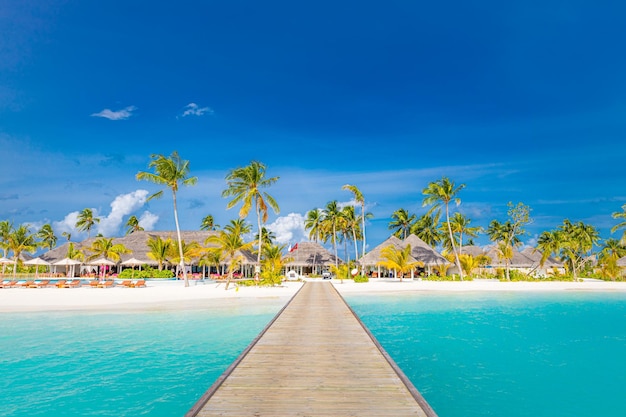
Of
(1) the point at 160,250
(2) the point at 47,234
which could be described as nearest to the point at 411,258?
(1) the point at 160,250

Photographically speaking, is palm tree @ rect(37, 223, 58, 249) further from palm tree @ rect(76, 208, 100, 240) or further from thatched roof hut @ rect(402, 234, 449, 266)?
thatched roof hut @ rect(402, 234, 449, 266)

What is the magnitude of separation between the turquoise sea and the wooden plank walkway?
142cm

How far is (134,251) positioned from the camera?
42188mm

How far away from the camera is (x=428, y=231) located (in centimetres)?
5675

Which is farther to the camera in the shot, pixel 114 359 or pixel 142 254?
pixel 142 254

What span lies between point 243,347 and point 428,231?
1946 inches

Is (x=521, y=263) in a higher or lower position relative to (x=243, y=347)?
higher

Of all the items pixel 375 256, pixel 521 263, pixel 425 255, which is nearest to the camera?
pixel 425 255

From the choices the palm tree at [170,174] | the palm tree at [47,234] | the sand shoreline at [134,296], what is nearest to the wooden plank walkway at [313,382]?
the sand shoreline at [134,296]

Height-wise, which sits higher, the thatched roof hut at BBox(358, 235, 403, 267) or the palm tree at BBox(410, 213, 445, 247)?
the palm tree at BBox(410, 213, 445, 247)

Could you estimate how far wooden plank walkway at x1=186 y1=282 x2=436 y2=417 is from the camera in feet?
15.9

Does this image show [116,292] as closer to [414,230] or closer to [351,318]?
[351,318]

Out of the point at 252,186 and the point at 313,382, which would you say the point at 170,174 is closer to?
the point at 252,186

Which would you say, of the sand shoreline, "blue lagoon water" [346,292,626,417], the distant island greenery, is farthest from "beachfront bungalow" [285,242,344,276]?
"blue lagoon water" [346,292,626,417]
